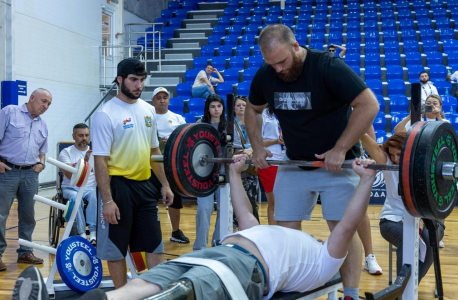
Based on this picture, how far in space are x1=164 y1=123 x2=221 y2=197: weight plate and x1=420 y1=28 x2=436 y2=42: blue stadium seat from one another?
8.14 meters

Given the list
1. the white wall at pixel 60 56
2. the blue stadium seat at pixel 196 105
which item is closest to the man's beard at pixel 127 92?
the white wall at pixel 60 56

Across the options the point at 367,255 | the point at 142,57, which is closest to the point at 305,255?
the point at 367,255

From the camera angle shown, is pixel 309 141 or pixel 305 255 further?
pixel 309 141

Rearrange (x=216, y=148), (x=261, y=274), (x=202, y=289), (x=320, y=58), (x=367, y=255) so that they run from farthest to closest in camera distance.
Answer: (x=367, y=255), (x=216, y=148), (x=320, y=58), (x=261, y=274), (x=202, y=289)

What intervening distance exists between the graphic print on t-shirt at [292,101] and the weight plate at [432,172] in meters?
0.50

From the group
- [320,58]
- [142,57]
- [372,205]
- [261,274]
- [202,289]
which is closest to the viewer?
[202,289]

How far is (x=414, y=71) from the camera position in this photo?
8.74 meters

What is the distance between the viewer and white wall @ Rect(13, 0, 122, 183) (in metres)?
7.47

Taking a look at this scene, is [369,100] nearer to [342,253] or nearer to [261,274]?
[342,253]

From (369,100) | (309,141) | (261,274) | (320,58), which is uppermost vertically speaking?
(320,58)

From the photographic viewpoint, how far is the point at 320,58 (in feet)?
7.66

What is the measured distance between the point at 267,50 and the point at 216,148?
2.54 feet

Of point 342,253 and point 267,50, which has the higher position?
point 267,50

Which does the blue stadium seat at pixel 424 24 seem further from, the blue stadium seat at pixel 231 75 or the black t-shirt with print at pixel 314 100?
the black t-shirt with print at pixel 314 100
